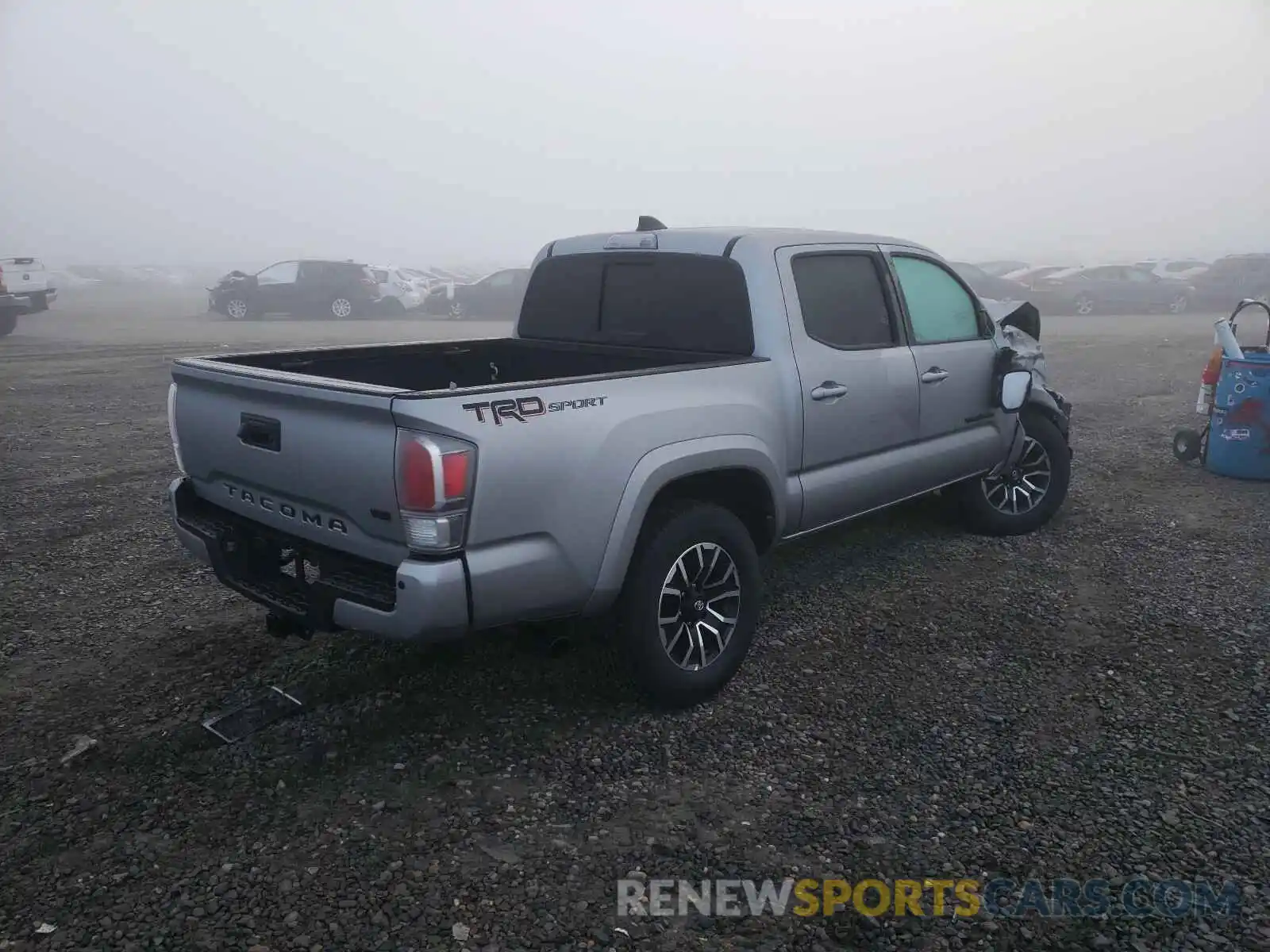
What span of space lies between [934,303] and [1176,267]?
949 inches

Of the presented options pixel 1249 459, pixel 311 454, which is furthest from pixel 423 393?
pixel 1249 459

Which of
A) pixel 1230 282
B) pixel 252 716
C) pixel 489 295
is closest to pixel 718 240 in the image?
pixel 252 716

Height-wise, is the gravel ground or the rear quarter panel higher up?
the rear quarter panel

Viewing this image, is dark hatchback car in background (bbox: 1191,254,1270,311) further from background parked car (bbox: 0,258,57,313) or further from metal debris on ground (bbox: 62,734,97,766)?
metal debris on ground (bbox: 62,734,97,766)

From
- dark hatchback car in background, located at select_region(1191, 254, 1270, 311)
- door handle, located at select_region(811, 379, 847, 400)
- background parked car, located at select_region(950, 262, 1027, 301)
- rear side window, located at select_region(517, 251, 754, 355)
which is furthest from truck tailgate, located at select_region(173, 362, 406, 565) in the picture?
dark hatchback car in background, located at select_region(1191, 254, 1270, 311)

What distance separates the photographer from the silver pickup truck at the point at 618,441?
9.91ft

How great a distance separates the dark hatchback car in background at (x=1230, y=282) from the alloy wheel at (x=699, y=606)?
1014 inches

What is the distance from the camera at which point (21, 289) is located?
17672mm

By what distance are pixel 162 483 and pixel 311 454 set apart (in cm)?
468

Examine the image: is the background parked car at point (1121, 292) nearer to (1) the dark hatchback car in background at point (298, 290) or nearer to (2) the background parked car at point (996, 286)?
(2) the background parked car at point (996, 286)

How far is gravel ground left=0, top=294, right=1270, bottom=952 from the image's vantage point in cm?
268

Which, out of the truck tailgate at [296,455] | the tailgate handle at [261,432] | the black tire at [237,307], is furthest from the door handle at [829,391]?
the black tire at [237,307]

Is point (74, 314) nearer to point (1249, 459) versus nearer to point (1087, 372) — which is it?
point (1087, 372)

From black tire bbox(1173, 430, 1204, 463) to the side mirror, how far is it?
318 cm
